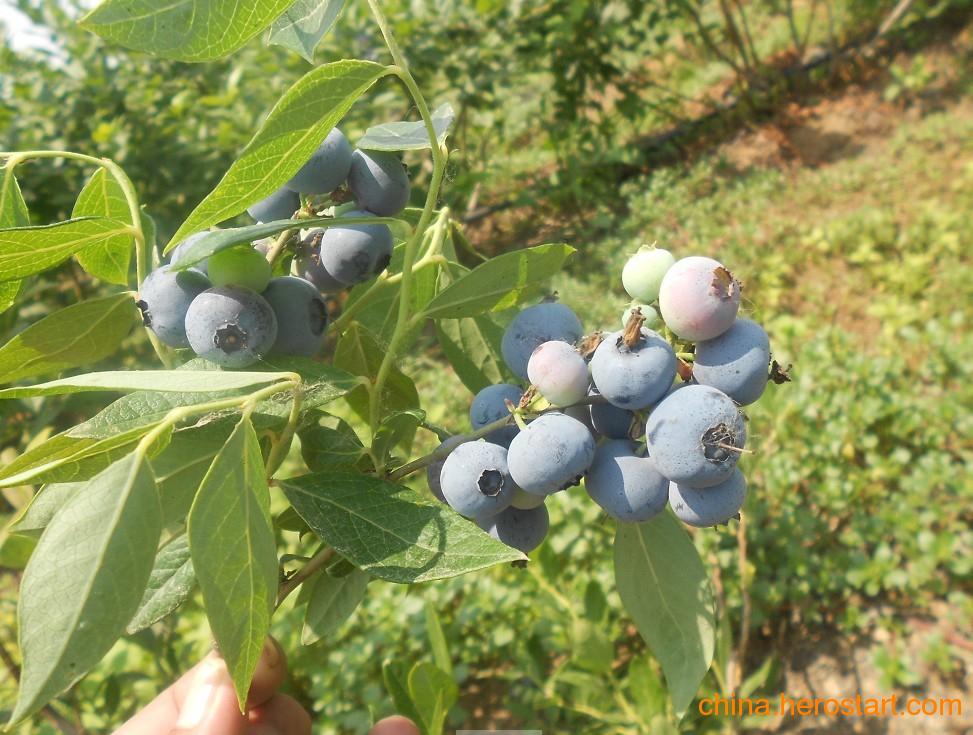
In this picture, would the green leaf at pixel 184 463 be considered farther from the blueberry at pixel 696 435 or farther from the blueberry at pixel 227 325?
the blueberry at pixel 696 435

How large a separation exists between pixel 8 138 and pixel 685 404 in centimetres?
268

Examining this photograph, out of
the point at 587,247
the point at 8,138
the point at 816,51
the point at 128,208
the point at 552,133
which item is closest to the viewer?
the point at 128,208

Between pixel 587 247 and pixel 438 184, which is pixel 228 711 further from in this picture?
pixel 587 247

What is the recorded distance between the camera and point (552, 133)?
4.47 metres

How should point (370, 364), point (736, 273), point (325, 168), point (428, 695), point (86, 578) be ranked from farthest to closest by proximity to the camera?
point (736, 273)
point (428, 695)
point (370, 364)
point (325, 168)
point (86, 578)

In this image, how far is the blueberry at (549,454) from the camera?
543 millimetres

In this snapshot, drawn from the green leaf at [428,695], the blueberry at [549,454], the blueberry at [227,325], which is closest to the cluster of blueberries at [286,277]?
the blueberry at [227,325]

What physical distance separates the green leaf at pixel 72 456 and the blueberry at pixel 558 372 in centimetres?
29

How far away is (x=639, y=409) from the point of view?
0.60m

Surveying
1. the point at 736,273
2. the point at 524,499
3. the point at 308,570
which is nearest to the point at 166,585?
the point at 308,570

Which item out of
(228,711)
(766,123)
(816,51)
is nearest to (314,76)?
(228,711)

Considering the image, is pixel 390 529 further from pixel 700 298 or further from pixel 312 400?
pixel 700 298

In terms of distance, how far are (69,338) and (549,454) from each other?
0.47 metres

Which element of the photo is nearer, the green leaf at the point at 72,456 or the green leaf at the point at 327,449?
the green leaf at the point at 72,456
